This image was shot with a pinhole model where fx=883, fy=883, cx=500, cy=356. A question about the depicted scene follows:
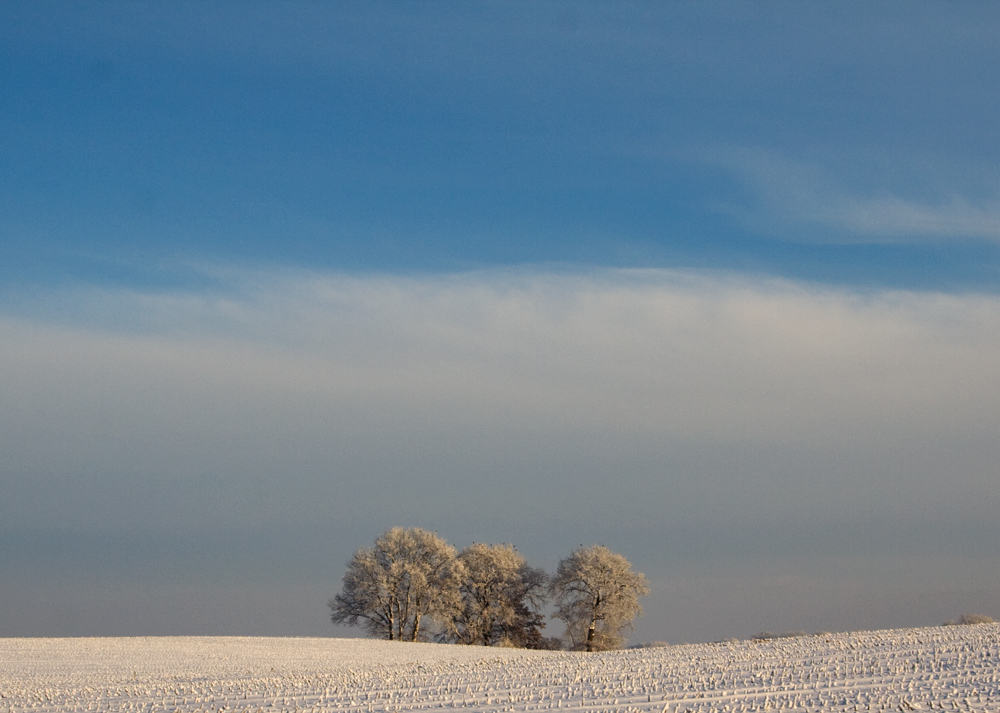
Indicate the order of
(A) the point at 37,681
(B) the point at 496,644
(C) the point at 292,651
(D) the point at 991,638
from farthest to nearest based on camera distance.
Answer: (B) the point at 496,644
(C) the point at 292,651
(A) the point at 37,681
(D) the point at 991,638

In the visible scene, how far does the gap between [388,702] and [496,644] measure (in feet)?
148

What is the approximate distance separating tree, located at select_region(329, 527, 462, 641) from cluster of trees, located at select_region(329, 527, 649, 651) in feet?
0.23

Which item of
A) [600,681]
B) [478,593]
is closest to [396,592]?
[478,593]

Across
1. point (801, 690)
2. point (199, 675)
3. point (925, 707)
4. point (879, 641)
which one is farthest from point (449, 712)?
point (879, 641)

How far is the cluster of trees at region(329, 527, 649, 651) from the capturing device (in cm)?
6178

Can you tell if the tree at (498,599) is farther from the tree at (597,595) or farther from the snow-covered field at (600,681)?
the snow-covered field at (600,681)

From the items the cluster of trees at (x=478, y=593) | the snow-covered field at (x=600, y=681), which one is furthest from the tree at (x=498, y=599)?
the snow-covered field at (x=600, y=681)

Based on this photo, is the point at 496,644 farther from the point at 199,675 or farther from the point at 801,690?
the point at 801,690

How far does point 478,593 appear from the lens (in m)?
64.2

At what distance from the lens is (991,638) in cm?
2497

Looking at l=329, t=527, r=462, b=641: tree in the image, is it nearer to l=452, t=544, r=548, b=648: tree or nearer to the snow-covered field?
l=452, t=544, r=548, b=648: tree

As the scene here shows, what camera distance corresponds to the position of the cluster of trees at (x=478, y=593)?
61781mm

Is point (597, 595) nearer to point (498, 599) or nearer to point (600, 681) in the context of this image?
point (498, 599)

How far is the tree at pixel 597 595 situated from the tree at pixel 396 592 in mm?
8117
